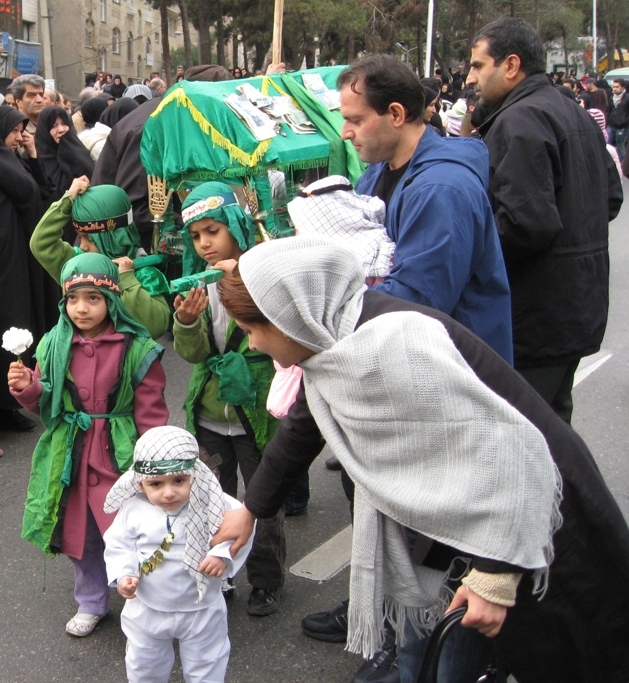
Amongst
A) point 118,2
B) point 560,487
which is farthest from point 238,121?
point 118,2

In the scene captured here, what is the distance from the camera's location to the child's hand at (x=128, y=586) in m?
2.63

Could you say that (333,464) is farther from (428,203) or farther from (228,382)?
(428,203)

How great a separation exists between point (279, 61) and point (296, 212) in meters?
4.21

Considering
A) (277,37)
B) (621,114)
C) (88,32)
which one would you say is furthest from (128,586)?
(88,32)

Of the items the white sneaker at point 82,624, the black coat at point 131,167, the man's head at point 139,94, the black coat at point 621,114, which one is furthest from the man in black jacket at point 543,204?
the black coat at point 621,114

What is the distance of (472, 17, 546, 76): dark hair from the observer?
3.56m

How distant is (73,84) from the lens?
158ft

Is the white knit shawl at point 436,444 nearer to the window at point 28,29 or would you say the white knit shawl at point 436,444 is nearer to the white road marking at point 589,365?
the white road marking at point 589,365

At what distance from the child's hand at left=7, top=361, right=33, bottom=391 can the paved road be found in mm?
887

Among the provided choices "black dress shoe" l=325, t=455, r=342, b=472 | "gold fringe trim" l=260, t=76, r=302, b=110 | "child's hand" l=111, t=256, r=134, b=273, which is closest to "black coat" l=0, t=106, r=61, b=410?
"gold fringe trim" l=260, t=76, r=302, b=110

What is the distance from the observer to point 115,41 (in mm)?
54375

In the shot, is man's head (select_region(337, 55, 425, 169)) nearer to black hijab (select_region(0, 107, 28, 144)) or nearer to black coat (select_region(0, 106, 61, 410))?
black coat (select_region(0, 106, 61, 410))

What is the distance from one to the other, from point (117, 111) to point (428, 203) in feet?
19.8

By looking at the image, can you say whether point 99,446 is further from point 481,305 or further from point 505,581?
point 505,581
